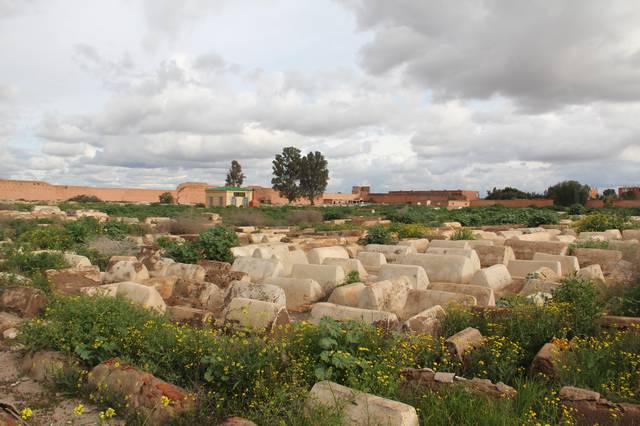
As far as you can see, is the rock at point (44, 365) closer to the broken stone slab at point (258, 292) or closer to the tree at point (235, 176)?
the broken stone slab at point (258, 292)

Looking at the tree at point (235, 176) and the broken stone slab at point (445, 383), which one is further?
the tree at point (235, 176)

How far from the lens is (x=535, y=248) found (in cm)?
1000

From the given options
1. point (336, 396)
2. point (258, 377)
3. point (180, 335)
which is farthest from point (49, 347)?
point (336, 396)

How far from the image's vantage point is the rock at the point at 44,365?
13.4 ft

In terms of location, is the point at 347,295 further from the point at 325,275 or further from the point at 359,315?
the point at 359,315

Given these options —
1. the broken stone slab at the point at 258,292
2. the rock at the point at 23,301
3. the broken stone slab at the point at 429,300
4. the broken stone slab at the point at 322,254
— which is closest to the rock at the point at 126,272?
the rock at the point at 23,301

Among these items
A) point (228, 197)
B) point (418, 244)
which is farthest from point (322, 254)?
point (228, 197)

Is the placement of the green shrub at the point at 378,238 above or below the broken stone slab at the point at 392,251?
above

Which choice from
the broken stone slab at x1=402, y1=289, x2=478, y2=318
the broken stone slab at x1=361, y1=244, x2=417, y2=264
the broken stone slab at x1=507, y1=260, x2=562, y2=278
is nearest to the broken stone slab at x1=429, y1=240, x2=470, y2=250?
the broken stone slab at x1=361, y1=244, x2=417, y2=264

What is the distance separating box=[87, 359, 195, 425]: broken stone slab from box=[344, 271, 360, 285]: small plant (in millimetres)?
4040

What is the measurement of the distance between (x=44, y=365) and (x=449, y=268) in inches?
229

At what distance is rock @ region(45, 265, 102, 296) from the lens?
671cm

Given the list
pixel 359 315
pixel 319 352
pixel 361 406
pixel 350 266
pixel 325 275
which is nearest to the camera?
pixel 361 406

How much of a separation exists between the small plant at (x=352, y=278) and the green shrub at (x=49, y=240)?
7.06m
